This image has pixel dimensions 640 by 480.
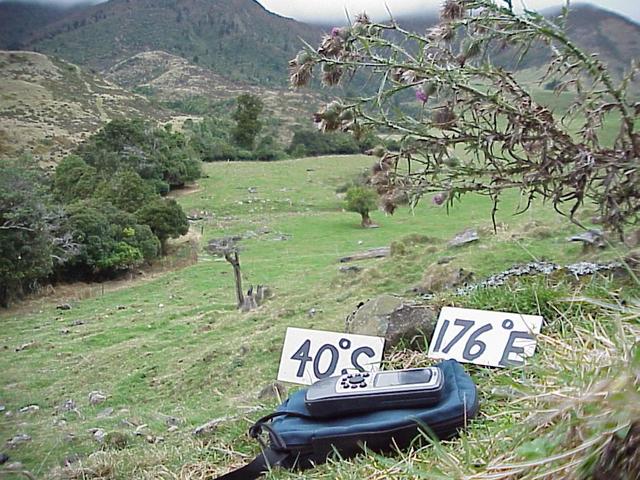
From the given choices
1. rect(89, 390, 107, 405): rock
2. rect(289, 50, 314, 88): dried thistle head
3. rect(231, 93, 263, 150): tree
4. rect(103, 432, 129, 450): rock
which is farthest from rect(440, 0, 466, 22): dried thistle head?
rect(231, 93, 263, 150): tree

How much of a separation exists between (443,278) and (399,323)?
3.38 feet

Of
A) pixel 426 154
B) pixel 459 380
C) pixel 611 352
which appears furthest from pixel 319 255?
pixel 611 352

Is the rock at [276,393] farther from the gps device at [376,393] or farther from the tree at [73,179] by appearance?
the tree at [73,179]

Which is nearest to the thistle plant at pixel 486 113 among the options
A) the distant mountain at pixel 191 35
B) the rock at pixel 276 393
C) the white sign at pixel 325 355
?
the white sign at pixel 325 355

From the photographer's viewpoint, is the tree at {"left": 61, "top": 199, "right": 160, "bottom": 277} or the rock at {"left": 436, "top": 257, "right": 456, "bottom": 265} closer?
the rock at {"left": 436, "top": 257, "right": 456, "bottom": 265}

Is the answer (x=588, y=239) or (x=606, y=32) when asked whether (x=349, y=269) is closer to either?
(x=588, y=239)

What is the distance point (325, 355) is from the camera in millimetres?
892

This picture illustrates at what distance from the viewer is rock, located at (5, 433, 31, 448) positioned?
1259 millimetres

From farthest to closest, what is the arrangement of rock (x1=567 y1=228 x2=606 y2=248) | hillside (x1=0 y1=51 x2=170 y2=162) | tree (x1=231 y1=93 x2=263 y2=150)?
1. tree (x1=231 y1=93 x2=263 y2=150)
2. hillside (x1=0 y1=51 x2=170 y2=162)
3. rock (x1=567 y1=228 x2=606 y2=248)

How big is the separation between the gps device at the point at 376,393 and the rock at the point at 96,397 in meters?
1.58

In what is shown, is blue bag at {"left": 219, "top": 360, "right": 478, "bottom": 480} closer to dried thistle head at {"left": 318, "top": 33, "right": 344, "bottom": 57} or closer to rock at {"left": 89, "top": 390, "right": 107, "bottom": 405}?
dried thistle head at {"left": 318, "top": 33, "right": 344, "bottom": 57}

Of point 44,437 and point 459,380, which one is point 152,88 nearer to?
point 44,437

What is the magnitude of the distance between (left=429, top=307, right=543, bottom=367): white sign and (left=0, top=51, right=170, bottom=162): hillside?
1.32m

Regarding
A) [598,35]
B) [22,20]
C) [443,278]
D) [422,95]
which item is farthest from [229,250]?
[422,95]
